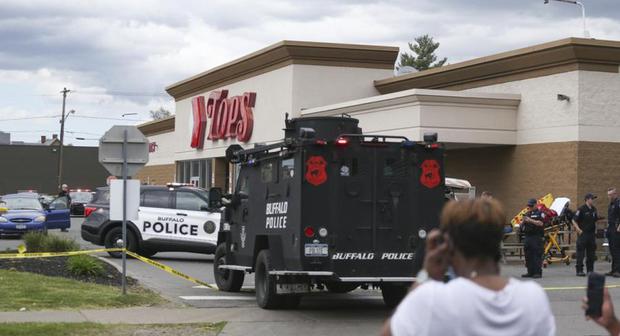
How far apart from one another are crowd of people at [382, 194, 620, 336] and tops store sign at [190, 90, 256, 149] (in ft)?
119

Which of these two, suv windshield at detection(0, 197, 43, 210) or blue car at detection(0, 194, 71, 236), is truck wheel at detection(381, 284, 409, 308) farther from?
suv windshield at detection(0, 197, 43, 210)

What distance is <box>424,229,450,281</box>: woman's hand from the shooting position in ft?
12.1

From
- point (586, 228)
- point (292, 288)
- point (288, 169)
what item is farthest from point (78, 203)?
point (288, 169)

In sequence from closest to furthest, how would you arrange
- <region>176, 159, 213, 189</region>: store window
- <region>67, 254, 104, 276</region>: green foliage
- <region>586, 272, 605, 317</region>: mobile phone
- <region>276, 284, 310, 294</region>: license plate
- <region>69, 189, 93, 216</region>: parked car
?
1. <region>586, 272, 605, 317</region>: mobile phone
2. <region>276, 284, 310, 294</region>: license plate
3. <region>67, 254, 104, 276</region>: green foliage
4. <region>176, 159, 213, 189</region>: store window
5. <region>69, 189, 93, 216</region>: parked car

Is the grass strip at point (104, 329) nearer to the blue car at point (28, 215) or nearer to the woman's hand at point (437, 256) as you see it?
the woman's hand at point (437, 256)

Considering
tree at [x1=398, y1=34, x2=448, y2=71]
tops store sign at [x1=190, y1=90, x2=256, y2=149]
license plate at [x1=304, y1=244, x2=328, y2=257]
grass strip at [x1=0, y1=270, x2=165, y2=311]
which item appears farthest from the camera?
tree at [x1=398, y1=34, x2=448, y2=71]

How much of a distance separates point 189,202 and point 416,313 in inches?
796

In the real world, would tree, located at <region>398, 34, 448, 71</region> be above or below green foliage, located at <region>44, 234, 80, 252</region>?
above

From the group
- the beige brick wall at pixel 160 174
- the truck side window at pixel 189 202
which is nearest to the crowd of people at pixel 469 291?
Result: the truck side window at pixel 189 202

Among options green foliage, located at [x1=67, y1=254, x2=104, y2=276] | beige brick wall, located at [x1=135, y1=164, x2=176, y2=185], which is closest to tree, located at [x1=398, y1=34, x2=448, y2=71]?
beige brick wall, located at [x1=135, y1=164, x2=176, y2=185]

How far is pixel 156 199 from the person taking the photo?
23609 mm

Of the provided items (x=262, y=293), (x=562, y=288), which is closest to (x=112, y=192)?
(x=262, y=293)

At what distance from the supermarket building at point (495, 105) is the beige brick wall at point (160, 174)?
17.4 m

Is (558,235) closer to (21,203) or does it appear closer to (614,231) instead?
(614,231)
